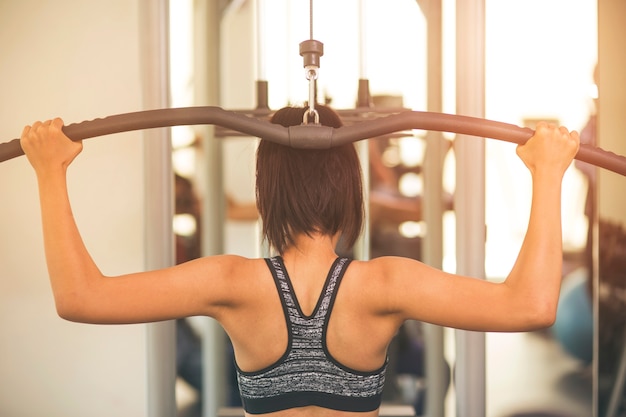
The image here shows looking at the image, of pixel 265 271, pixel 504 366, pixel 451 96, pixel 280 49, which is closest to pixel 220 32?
pixel 280 49

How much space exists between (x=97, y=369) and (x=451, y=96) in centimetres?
110

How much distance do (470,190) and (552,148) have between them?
55cm

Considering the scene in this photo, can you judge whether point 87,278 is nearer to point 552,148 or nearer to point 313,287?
point 313,287

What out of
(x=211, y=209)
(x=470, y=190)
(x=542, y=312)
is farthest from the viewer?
(x=211, y=209)

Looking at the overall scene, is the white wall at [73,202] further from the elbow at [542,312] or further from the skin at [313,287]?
the elbow at [542,312]

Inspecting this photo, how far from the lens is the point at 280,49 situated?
1457mm

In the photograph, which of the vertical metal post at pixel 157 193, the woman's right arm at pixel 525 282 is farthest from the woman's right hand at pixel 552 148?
the vertical metal post at pixel 157 193

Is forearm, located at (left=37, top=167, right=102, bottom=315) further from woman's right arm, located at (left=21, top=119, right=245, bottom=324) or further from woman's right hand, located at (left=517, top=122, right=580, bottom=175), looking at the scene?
woman's right hand, located at (left=517, top=122, right=580, bottom=175)

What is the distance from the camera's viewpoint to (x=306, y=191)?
847mm

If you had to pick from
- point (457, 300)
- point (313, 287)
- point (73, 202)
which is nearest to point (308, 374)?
point (313, 287)

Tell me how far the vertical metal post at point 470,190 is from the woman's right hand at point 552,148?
525mm

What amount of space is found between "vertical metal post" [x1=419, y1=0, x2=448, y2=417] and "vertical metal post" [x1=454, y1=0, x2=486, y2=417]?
0.08 m

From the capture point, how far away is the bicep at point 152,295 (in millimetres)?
764

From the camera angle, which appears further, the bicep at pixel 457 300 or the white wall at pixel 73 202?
the white wall at pixel 73 202
